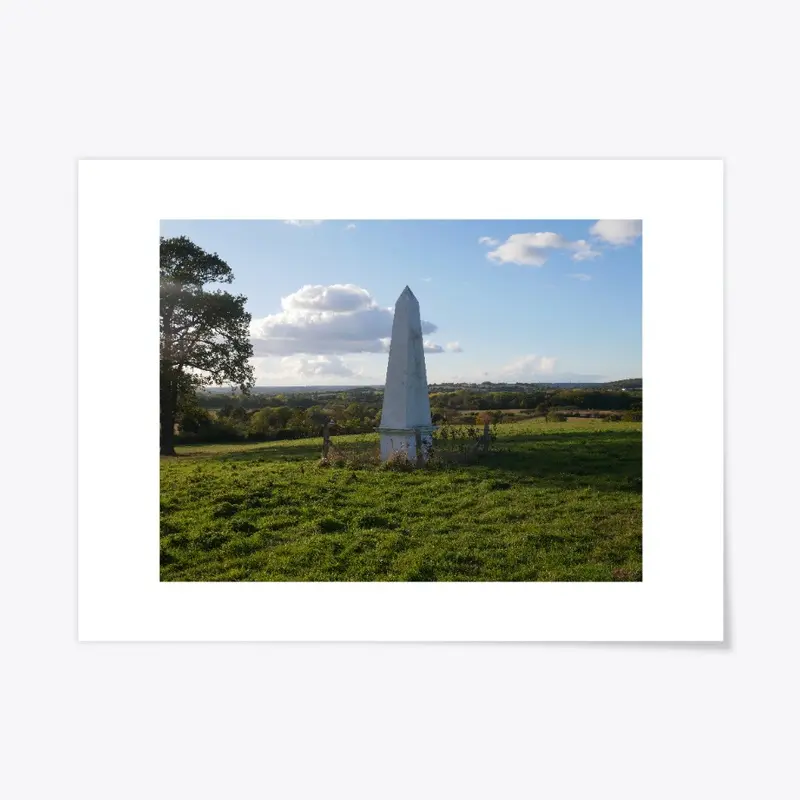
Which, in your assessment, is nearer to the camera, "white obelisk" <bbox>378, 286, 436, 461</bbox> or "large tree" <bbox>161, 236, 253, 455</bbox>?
"large tree" <bbox>161, 236, 253, 455</bbox>

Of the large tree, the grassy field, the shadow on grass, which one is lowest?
the grassy field

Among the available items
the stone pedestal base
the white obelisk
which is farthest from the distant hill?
the stone pedestal base

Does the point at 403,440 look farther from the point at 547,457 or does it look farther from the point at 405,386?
the point at 547,457

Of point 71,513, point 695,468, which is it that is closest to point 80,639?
point 71,513

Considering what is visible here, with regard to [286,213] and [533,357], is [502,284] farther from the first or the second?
[286,213]

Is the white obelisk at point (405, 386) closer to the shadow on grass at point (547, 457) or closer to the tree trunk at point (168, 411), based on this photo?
the shadow on grass at point (547, 457)

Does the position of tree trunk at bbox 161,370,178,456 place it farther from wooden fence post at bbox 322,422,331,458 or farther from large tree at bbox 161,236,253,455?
wooden fence post at bbox 322,422,331,458

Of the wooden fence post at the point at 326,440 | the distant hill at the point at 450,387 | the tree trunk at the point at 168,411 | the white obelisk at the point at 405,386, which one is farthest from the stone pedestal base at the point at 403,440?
the tree trunk at the point at 168,411
